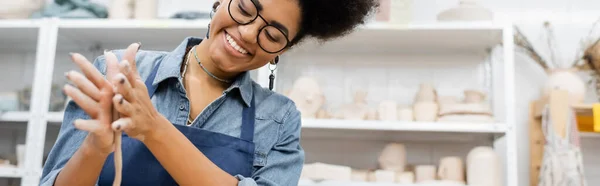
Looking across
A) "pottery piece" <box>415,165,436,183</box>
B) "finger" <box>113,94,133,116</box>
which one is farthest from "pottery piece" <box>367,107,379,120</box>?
"finger" <box>113,94,133,116</box>

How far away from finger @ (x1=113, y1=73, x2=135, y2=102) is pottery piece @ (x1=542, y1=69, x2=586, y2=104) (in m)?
1.53

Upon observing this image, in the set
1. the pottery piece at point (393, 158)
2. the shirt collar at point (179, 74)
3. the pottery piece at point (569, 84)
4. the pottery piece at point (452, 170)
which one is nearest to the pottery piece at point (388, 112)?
the pottery piece at point (393, 158)

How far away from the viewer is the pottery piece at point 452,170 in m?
1.72

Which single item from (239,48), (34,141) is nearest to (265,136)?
(239,48)

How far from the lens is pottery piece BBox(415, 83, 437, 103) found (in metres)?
1.80

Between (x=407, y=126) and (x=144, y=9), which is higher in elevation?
(x=144, y=9)

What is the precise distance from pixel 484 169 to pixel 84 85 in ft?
4.54

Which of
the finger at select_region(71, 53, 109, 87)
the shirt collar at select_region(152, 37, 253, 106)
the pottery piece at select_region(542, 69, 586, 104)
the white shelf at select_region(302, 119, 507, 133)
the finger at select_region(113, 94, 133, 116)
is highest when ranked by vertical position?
the pottery piece at select_region(542, 69, 586, 104)

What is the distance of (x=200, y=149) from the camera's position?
855mm

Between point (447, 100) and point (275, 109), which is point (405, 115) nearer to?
point (447, 100)

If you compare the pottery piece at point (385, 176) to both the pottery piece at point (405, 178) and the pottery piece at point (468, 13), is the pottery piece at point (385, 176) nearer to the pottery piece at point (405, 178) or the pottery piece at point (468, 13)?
the pottery piece at point (405, 178)

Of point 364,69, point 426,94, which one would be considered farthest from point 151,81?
point 364,69

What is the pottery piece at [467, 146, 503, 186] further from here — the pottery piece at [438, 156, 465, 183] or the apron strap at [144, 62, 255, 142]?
the apron strap at [144, 62, 255, 142]

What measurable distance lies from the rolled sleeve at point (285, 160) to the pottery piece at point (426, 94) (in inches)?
36.7
